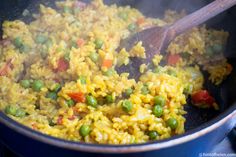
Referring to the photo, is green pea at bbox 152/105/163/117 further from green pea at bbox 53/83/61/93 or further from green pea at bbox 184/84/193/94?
green pea at bbox 53/83/61/93

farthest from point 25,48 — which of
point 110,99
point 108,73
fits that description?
point 110,99

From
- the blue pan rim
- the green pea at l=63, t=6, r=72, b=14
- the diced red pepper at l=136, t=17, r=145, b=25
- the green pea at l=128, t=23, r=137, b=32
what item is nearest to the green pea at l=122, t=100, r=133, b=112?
the blue pan rim

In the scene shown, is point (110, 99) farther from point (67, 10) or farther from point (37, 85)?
point (67, 10)

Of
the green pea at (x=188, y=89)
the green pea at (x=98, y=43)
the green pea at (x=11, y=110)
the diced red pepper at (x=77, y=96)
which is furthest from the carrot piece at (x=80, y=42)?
the green pea at (x=188, y=89)

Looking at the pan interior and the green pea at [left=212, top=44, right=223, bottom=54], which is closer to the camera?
the pan interior

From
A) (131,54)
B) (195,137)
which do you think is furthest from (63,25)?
(195,137)

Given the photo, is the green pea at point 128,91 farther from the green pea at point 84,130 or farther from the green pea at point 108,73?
the green pea at point 84,130

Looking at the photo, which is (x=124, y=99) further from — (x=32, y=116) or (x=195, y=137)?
(x=195, y=137)
